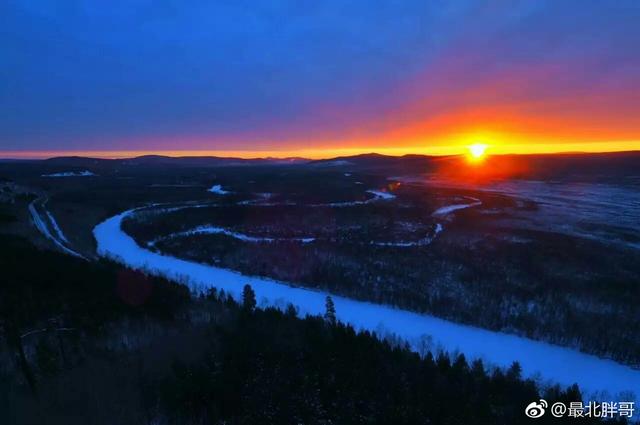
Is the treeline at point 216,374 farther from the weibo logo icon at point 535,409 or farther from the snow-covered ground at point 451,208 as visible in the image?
the snow-covered ground at point 451,208

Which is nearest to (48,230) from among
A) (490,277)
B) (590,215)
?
(490,277)

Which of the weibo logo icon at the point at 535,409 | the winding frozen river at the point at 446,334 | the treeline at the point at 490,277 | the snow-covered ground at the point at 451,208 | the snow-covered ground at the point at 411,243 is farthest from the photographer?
the snow-covered ground at the point at 451,208

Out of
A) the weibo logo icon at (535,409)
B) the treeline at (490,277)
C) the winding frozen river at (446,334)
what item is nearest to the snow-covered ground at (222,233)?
the treeline at (490,277)

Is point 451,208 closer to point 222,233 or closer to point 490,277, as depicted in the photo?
point 490,277

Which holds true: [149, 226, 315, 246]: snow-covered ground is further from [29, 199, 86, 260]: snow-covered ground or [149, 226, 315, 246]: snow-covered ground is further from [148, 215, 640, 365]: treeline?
[29, 199, 86, 260]: snow-covered ground

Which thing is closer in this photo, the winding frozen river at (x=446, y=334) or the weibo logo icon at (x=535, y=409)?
the weibo logo icon at (x=535, y=409)

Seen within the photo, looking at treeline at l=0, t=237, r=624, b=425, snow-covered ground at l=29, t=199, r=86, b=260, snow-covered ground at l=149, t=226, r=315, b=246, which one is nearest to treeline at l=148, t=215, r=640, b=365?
snow-covered ground at l=149, t=226, r=315, b=246

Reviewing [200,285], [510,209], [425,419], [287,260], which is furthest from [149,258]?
[510,209]

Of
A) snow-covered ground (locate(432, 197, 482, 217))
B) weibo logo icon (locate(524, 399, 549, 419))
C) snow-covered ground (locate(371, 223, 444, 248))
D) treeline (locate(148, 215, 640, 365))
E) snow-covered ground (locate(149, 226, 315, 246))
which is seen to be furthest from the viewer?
snow-covered ground (locate(432, 197, 482, 217))
